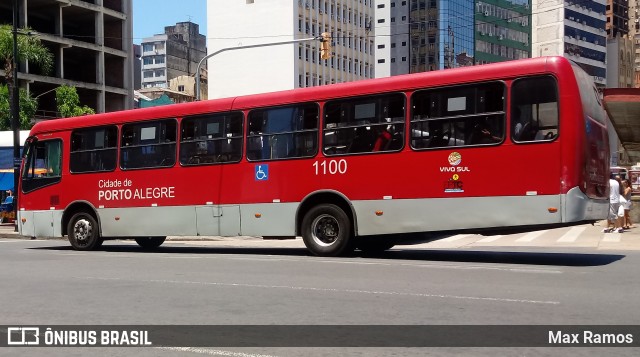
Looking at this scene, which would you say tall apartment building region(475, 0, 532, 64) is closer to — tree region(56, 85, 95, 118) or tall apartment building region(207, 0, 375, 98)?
tall apartment building region(207, 0, 375, 98)

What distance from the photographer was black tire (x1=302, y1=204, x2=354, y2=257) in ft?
49.1

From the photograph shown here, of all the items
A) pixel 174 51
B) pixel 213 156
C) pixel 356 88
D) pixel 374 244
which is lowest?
pixel 374 244

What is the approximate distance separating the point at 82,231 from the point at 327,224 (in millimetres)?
6907

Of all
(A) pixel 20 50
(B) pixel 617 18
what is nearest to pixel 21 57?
(A) pixel 20 50

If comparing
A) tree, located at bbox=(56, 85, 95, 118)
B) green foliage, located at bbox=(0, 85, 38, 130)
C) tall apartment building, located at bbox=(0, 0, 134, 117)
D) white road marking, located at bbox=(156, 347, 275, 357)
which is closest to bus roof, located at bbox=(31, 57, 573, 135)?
white road marking, located at bbox=(156, 347, 275, 357)

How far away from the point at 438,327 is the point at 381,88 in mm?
8157

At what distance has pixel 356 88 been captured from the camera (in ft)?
49.0

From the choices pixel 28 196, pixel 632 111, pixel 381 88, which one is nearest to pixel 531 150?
pixel 381 88

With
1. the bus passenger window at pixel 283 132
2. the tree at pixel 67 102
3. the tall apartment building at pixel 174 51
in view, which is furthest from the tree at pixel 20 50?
the tall apartment building at pixel 174 51

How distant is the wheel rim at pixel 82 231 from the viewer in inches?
740

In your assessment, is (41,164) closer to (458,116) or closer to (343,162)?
(343,162)

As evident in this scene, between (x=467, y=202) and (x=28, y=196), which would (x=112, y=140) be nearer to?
(x=28, y=196)

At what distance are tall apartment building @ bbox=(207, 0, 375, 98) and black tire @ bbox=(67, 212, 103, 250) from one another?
77.4 meters

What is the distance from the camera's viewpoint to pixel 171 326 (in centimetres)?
728
